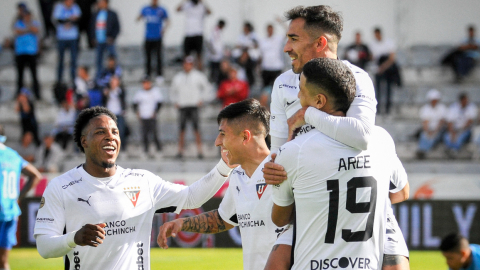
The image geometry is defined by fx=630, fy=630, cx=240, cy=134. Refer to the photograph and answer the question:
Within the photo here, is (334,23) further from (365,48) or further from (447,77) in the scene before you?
(447,77)

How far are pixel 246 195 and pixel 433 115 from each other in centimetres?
1382

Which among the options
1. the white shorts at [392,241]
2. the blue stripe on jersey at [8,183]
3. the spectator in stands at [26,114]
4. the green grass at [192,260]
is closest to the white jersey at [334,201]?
the white shorts at [392,241]

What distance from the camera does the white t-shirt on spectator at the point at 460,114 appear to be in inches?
683

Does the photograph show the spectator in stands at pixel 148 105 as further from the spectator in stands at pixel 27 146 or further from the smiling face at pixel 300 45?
the smiling face at pixel 300 45

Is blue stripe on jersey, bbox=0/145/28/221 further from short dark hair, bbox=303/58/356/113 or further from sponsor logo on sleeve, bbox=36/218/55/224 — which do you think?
short dark hair, bbox=303/58/356/113

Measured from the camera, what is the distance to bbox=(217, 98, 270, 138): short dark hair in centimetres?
471

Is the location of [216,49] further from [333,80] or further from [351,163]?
[351,163]

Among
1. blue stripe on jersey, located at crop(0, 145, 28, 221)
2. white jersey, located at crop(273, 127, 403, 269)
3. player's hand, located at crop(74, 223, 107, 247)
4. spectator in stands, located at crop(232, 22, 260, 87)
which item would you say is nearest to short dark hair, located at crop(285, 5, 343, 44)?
white jersey, located at crop(273, 127, 403, 269)

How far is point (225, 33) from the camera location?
898 inches

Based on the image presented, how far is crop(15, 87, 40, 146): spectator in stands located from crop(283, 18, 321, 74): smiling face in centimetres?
1419

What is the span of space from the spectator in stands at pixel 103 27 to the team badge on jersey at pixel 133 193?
1397cm

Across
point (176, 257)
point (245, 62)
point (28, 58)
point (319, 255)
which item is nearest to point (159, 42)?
Answer: point (245, 62)

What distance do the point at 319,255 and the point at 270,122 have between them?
1372 mm

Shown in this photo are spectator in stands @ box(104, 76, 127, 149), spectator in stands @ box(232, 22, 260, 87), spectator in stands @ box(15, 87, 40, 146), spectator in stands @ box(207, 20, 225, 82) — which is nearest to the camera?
spectator in stands @ box(104, 76, 127, 149)
